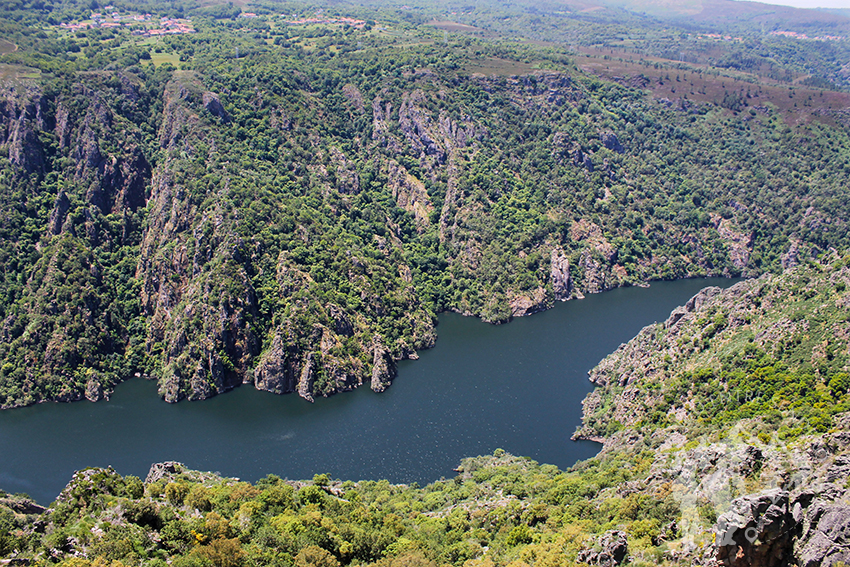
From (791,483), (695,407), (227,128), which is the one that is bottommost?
(695,407)

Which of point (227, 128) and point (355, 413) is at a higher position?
point (227, 128)

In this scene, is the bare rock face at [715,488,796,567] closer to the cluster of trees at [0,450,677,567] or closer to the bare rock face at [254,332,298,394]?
the cluster of trees at [0,450,677,567]

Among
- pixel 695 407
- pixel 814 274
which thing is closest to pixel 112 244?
pixel 695 407

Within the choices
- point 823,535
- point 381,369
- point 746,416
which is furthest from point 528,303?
point 823,535

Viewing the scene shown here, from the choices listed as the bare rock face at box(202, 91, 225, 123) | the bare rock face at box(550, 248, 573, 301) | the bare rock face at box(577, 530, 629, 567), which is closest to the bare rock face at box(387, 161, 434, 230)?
the bare rock face at box(550, 248, 573, 301)

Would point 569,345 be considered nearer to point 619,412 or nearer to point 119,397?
point 619,412

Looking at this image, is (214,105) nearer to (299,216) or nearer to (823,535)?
(299,216)

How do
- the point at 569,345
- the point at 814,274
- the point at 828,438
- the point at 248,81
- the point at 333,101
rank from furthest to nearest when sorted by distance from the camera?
1. the point at 333,101
2. the point at 248,81
3. the point at 569,345
4. the point at 814,274
5. the point at 828,438
